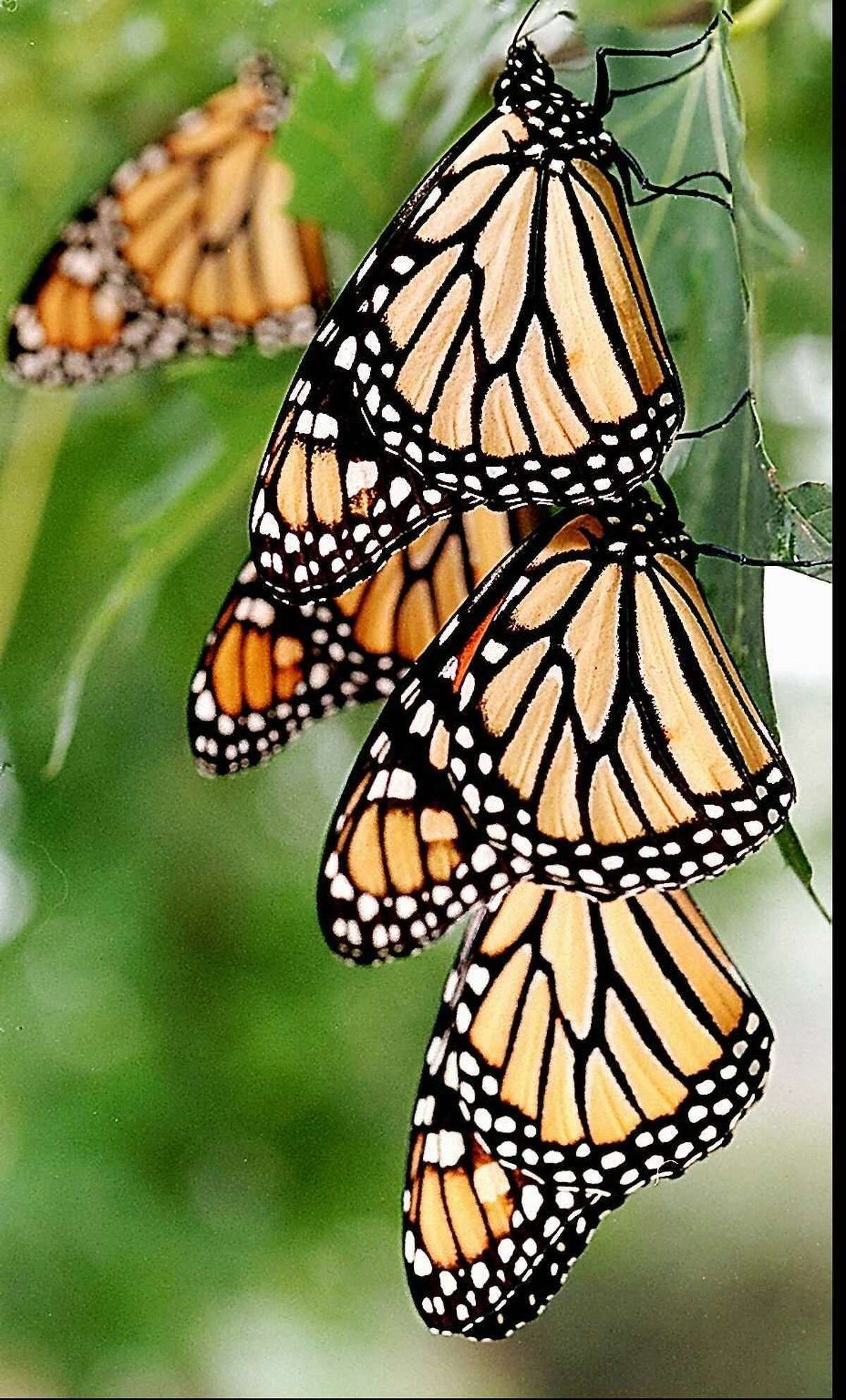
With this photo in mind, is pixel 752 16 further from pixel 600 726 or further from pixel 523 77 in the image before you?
pixel 600 726

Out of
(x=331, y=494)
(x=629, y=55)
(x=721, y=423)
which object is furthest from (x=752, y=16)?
(x=331, y=494)

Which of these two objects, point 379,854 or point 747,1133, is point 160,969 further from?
point 747,1133

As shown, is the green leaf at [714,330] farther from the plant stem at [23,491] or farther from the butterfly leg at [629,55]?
the plant stem at [23,491]

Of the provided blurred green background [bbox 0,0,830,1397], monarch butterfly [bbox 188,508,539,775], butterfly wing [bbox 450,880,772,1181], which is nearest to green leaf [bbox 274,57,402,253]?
blurred green background [bbox 0,0,830,1397]

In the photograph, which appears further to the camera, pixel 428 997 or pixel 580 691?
pixel 428 997

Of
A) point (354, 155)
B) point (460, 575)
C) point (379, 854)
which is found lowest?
point (379, 854)

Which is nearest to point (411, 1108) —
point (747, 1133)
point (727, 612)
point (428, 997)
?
point (428, 997)

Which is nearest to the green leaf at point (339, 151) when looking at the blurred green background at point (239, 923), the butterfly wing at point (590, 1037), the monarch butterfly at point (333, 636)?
the blurred green background at point (239, 923)
